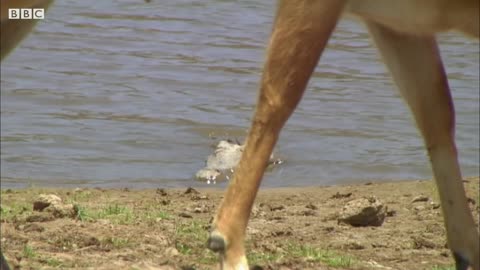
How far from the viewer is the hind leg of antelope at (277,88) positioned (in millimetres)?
4914

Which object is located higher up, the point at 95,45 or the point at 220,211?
the point at 220,211

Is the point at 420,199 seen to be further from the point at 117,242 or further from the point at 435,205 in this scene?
the point at 117,242

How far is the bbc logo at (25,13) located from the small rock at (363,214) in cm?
222

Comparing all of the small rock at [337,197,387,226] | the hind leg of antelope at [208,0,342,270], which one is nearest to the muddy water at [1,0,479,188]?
the small rock at [337,197,387,226]

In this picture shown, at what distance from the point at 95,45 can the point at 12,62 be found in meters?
1.12

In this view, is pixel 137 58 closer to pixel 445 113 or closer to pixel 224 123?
pixel 224 123

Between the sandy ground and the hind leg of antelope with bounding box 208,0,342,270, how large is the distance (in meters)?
0.66

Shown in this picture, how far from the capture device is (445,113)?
18.4 feet

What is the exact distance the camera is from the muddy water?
A: 32.0 ft

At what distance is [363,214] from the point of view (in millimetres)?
7008

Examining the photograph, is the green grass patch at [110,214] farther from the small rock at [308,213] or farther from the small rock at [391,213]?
the small rock at [391,213]

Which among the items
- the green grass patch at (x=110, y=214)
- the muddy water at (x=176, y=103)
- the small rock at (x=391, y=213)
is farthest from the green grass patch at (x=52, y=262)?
the muddy water at (x=176, y=103)

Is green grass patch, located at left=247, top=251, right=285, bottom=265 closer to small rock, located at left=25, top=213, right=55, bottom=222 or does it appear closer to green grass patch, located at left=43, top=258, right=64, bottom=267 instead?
green grass patch, located at left=43, top=258, right=64, bottom=267

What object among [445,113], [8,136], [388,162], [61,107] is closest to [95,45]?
[61,107]
